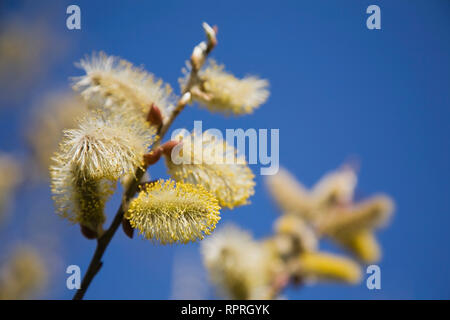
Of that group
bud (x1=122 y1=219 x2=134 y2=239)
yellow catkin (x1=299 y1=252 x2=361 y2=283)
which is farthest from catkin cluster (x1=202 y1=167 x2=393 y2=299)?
bud (x1=122 y1=219 x2=134 y2=239)

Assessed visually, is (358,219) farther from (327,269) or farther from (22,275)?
(22,275)

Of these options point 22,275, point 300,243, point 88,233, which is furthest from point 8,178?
point 300,243

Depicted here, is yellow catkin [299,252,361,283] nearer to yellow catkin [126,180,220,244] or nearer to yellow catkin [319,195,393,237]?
yellow catkin [319,195,393,237]

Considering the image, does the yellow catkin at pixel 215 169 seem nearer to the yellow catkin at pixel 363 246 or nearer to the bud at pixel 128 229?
the bud at pixel 128 229

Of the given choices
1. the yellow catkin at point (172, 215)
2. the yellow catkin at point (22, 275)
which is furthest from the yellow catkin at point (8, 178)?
the yellow catkin at point (172, 215)

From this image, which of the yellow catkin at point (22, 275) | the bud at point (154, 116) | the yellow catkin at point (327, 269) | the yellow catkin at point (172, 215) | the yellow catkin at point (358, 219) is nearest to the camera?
the yellow catkin at point (172, 215)
